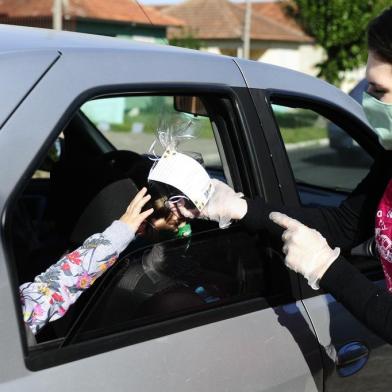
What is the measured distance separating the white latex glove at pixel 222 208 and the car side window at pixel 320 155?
4.00m

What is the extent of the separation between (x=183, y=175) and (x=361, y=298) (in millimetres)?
538

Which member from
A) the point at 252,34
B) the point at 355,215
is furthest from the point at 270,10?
the point at 355,215

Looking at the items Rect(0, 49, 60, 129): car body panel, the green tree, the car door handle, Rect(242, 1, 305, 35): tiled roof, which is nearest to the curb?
the green tree

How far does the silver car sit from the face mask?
0.27m

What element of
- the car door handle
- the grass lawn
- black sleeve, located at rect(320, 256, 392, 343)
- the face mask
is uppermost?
the face mask

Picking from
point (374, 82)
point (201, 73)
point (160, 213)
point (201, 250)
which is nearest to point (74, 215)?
point (160, 213)


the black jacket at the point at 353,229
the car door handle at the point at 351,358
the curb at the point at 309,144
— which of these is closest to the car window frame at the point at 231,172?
the black jacket at the point at 353,229

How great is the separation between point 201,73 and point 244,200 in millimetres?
366

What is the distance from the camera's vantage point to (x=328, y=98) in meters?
2.21

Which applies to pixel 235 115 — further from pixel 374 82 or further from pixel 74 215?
pixel 74 215

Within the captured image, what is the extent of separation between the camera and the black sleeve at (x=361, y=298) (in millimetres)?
1620

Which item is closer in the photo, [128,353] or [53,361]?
[53,361]

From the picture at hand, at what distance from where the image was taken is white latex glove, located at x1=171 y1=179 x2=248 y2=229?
6.23 ft

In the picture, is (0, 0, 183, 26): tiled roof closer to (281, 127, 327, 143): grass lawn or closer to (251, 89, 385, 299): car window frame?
(251, 89, 385, 299): car window frame
